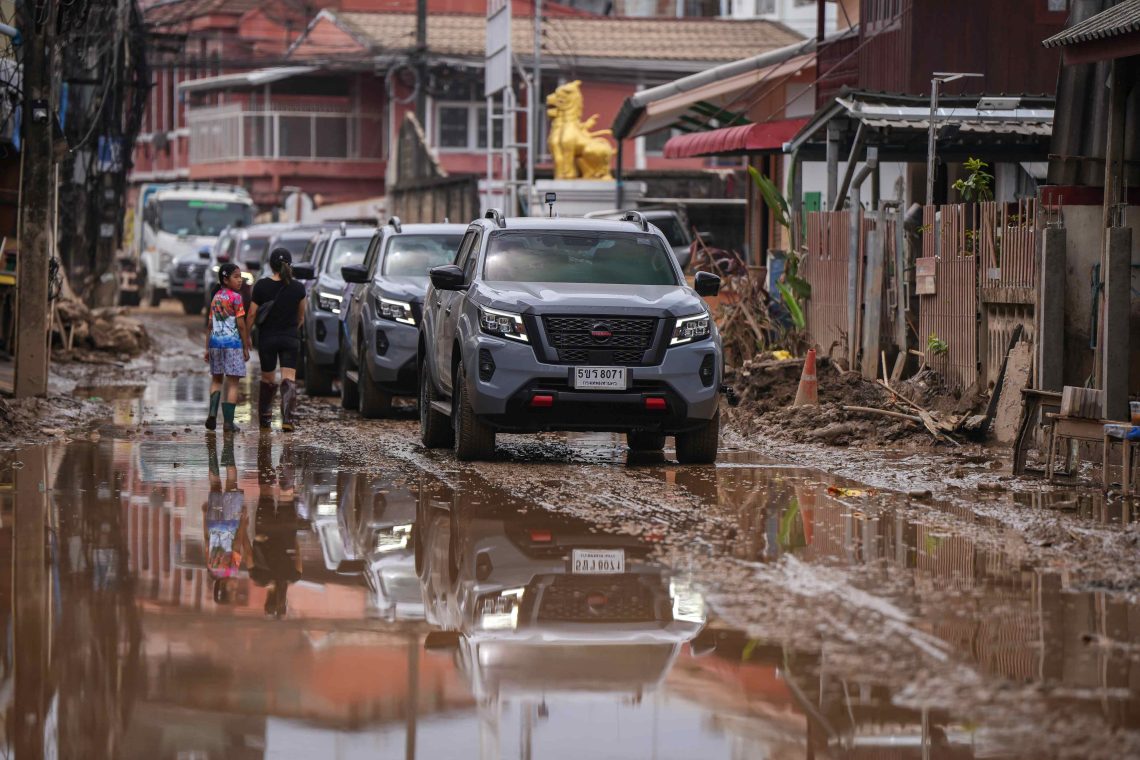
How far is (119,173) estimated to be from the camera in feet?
123

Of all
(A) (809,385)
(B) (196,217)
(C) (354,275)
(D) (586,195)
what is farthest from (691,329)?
(B) (196,217)

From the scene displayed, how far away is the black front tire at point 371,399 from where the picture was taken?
18672 millimetres

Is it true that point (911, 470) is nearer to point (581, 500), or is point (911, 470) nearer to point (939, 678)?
point (581, 500)

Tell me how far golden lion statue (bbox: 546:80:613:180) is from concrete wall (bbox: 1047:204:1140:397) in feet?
90.7

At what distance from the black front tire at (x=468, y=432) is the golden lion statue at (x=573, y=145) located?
28.0 metres

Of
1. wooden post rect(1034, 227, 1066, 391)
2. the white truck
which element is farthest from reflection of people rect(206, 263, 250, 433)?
the white truck

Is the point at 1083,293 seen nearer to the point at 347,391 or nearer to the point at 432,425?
the point at 432,425

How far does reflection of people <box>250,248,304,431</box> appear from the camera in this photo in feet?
57.5

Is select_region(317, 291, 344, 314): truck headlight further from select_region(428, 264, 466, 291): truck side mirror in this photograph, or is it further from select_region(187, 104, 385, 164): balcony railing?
select_region(187, 104, 385, 164): balcony railing

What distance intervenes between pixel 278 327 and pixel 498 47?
2660 cm

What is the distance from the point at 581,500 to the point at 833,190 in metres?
10.4

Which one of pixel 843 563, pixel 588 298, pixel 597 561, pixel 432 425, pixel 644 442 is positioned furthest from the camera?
pixel 644 442

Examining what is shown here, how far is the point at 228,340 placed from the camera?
1723cm

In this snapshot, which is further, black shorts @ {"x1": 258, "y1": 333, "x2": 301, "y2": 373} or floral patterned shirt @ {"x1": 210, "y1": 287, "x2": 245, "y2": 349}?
black shorts @ {"x1": 258, "y1": 333, "x2": 301, "y2": 373}
